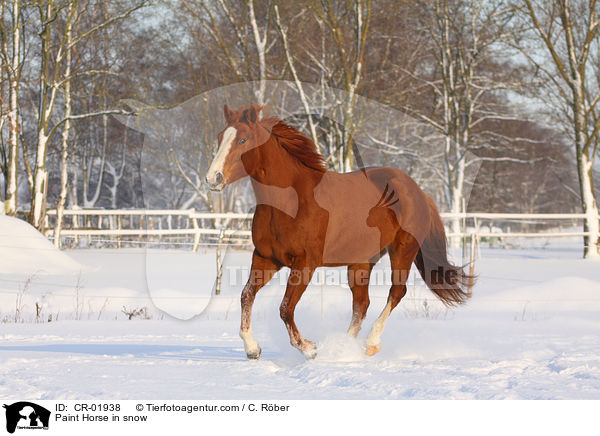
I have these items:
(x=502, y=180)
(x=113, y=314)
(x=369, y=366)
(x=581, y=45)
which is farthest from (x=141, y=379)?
(x=502, y=180)

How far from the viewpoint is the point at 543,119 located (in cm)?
1980

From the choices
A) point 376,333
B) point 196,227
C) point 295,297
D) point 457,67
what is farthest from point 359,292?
point 457,67

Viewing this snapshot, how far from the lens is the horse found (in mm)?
3961

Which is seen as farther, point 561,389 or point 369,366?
point 369,366

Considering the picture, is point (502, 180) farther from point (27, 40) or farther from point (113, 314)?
point (113, 314)

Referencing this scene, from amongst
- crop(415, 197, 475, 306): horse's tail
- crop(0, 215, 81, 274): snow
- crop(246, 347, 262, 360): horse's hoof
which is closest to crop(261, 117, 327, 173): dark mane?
crop(246, 347, 262, 360): horse's hoof

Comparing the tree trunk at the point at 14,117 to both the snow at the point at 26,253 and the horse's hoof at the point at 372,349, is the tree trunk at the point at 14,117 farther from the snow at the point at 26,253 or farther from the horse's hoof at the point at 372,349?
the horse's hoof at the point at 372,349

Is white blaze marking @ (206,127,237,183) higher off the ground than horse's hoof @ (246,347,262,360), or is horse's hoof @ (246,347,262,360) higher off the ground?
white blaze marking @ (206,127,237,183)

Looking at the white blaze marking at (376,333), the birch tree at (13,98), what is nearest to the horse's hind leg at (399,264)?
the white blaze marking at (376,333)

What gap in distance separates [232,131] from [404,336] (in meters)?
2.54

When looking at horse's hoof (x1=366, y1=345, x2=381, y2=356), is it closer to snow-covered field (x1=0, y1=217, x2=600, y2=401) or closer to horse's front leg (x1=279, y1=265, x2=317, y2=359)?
snow-covered field (x1=0, y1=217, x2=600, y2=401)
